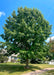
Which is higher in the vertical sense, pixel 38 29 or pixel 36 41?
pixel 38 29

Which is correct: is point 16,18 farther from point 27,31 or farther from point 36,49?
point 36,49

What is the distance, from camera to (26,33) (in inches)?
666

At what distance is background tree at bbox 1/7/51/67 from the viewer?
53.7 feet

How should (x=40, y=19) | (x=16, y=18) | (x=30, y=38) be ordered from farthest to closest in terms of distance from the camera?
(x=16, y=18)
(x=40, y=19)
(x=30, y=38)

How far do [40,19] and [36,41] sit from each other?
175 inches

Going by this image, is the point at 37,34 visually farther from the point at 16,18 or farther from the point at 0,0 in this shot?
the point at 0,0

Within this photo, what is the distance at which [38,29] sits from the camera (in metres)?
17.0

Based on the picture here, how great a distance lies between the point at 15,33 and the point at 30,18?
4.62 meters

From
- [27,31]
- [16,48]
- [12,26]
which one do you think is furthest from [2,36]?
[27,31]

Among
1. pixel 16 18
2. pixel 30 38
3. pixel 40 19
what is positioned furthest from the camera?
pixel 16 18

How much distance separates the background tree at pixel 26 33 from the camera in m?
16.4

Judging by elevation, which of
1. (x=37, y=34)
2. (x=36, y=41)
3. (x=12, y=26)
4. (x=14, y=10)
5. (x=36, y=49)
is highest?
(x=14, y=10)

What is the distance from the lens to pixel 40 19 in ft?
60.2

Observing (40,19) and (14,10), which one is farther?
(14,10)
